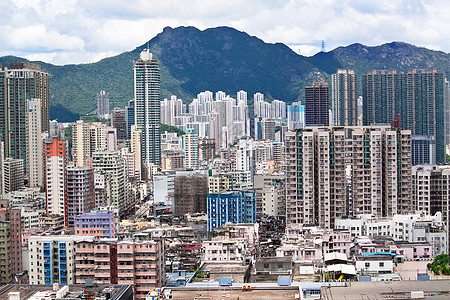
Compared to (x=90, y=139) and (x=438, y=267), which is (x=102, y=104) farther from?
(x=438, y=267)

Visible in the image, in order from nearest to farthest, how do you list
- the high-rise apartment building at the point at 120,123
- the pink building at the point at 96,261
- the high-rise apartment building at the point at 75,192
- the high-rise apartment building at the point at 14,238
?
the pink building at the point at 96,261 < the high-rise apartment building at the point at 14,238 < the high-rise apartment building at the point at 75,192 < the high-rise apartment building at the point at 120,123

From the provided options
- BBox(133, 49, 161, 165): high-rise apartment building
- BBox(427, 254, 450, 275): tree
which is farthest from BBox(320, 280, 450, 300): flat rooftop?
BBox(133, 49, 161, 165): high-rise apartment building

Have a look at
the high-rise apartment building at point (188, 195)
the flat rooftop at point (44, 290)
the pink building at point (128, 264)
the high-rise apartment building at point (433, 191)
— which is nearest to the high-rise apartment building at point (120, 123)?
the high-rise apartment building at point (188, 195)

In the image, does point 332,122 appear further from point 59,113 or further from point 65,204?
point 65,204

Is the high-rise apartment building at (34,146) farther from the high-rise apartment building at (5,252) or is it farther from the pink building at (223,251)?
the pink building at (223,251)

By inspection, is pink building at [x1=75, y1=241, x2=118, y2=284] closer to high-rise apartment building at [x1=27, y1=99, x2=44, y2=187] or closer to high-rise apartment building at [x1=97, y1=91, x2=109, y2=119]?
high-rise apartment building at [x1=27, y1=99, x2=44, y2=187]

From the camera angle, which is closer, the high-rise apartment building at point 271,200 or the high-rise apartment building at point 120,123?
the high-rise apartment building at point 271,200

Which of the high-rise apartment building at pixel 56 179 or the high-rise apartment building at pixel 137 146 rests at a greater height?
the high-rise apartment building at pixel 137 146
